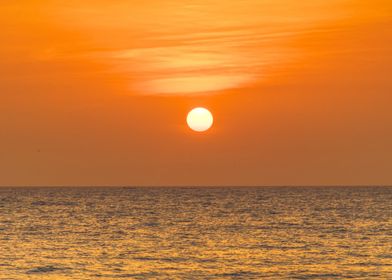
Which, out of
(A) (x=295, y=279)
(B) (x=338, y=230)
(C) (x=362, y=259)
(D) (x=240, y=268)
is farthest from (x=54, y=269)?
(B) (x=338, y=230)

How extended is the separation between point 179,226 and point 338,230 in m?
18.6

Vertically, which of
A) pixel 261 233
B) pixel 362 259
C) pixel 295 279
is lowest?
pixel 295 279

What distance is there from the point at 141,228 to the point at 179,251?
2799 cm

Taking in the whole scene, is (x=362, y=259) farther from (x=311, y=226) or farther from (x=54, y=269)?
(x=311, y=226)

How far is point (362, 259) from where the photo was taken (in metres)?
60.1

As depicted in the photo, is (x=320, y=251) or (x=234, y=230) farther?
(x=234, y=230)

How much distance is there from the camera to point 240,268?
5478cm

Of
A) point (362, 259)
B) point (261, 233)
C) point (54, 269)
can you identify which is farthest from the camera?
point (261, 233)

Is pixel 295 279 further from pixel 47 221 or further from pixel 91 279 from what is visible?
pixel 47 221

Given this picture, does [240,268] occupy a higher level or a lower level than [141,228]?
lower

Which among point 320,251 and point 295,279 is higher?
point 320,251

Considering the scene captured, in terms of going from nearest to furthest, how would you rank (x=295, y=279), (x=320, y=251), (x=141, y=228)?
(x=295, y=279)
(x=320, y=251)
(x=141, y=228)

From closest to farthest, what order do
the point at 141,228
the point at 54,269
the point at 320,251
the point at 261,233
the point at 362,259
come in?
1. the point at 54,269
2. the point at 362,259
3. the point at 320,251
4. the point at 261,233
5. the point at 141,228

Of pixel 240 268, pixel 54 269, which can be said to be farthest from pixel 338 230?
pixel 54 269
